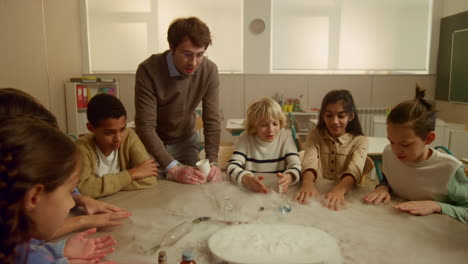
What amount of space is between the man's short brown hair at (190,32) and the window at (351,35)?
141 inches

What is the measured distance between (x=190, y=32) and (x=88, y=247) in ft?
3.64

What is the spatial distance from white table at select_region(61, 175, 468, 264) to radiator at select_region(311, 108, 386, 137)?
353cm

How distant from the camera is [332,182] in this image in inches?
66.6

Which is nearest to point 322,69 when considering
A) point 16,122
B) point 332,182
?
point 332,182

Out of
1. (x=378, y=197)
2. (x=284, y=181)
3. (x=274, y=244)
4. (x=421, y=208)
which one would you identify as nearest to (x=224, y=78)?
(x=284, y=181)

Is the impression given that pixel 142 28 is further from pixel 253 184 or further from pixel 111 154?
pixel 253 184

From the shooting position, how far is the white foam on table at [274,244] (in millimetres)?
929

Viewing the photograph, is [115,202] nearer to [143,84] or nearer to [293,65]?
[143,84]

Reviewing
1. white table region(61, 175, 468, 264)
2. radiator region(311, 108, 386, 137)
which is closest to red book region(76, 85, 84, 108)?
radiator region(311, 108, 386, 137)

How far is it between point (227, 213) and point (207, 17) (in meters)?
4.34

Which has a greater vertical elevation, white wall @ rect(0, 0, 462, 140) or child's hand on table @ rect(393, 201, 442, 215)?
white wall @ rect(0, 0, 462, 140)

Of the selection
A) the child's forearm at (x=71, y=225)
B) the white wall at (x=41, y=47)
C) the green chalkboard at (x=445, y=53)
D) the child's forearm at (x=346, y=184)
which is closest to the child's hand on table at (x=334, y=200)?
the child's forearm at (x=346, y=184)

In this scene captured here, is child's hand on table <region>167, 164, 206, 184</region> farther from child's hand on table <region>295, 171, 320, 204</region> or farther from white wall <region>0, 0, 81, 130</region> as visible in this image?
white wall <region>0, 0, 81, 130</region>

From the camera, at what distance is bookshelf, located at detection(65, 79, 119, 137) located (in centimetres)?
493
